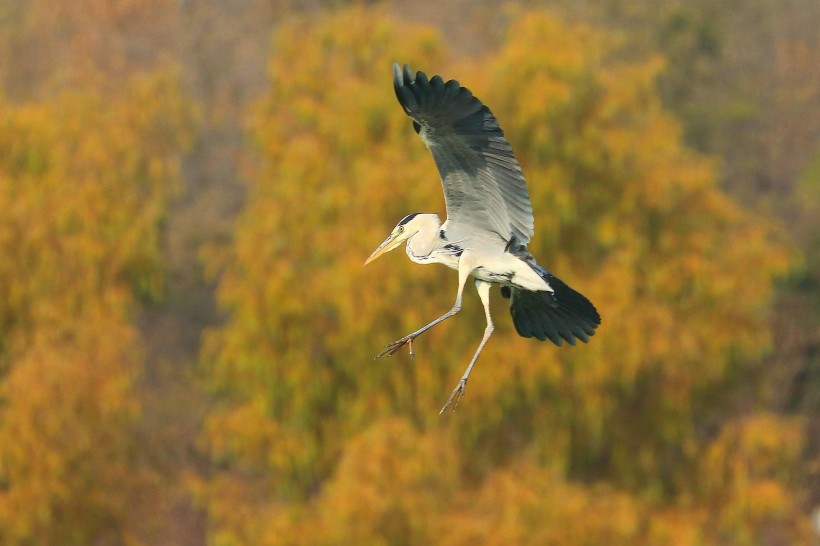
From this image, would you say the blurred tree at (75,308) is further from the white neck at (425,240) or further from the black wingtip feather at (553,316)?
the white neck at (425,240)

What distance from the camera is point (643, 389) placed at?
1905 centimetres

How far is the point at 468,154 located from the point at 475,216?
12.7 inches

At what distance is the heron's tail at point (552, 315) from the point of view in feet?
23.8

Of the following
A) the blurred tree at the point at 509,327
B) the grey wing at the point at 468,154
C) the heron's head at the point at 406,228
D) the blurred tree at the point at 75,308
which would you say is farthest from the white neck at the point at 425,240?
the blurred tree at the point at 75,308

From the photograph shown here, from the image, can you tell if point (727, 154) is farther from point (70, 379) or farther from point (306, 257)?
point (70, 379)

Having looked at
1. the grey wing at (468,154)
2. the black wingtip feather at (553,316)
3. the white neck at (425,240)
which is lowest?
the black wingtip feather at (553,316)

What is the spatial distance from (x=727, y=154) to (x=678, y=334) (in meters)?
14.2

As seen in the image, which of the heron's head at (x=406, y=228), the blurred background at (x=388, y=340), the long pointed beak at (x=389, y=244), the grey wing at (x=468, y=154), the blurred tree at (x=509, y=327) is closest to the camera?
the grey wing at (x=468, y=154)

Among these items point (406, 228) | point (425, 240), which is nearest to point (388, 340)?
point (406, 228)

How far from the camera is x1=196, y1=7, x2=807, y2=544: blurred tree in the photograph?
18.0 meters

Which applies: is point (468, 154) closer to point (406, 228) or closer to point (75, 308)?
point (406, 228)

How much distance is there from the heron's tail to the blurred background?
8560 mm

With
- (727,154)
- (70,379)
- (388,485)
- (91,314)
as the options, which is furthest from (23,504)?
(727,154)

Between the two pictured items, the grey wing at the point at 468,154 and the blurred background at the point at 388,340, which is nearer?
the grey wing at the point at 468,154
